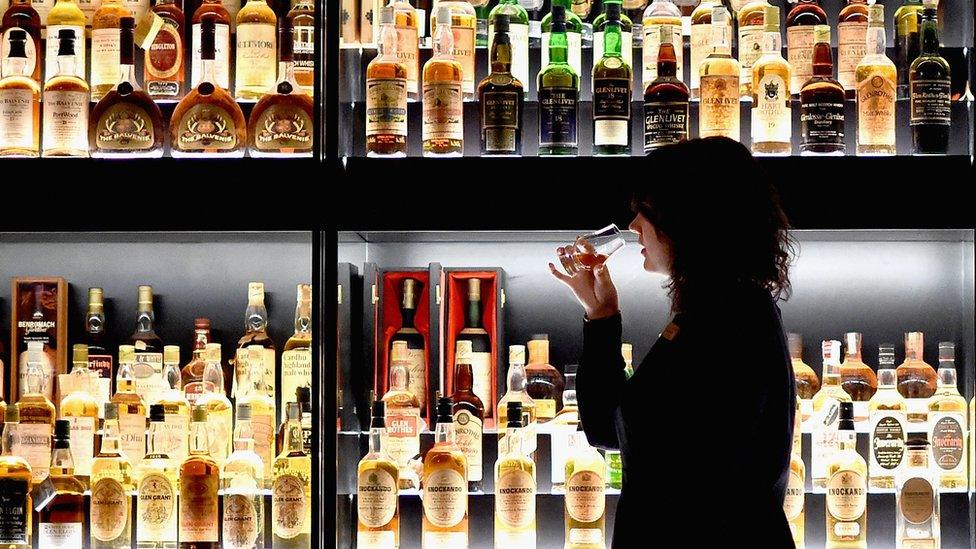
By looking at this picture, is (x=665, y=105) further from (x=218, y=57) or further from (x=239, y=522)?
(x=239, y=522)

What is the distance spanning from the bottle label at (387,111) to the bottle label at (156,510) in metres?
0.72

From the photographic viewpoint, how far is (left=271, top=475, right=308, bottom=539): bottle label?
6.53 feet

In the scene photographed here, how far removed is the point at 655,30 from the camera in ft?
7.00

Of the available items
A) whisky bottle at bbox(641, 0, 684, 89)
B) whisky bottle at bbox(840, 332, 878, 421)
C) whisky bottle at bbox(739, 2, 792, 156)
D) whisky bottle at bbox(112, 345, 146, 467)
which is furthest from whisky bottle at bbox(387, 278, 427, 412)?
whisky bottle at bbox(840, 332, 878, 421)

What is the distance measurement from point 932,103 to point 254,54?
123cm

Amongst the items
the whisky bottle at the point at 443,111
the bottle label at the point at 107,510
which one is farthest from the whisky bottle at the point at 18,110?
the whisky bottle at the point at 443,111

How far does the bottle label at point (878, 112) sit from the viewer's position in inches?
79.2

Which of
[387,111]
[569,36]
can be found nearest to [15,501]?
[387,111]

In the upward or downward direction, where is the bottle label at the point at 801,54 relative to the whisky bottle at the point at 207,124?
upward

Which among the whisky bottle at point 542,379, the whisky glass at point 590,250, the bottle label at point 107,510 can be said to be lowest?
the bottle label at point 107,510

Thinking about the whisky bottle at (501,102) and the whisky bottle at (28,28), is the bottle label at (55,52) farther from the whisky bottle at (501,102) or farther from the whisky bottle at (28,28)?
the whisky bottle at (501,102)

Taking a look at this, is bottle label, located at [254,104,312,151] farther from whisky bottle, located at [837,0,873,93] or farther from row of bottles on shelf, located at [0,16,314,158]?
whisky bottle, located at [837,0,873,93]

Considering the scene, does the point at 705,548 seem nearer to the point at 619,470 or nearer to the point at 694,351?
the point at 694,351

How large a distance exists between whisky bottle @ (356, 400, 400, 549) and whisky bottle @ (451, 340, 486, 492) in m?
0.15
